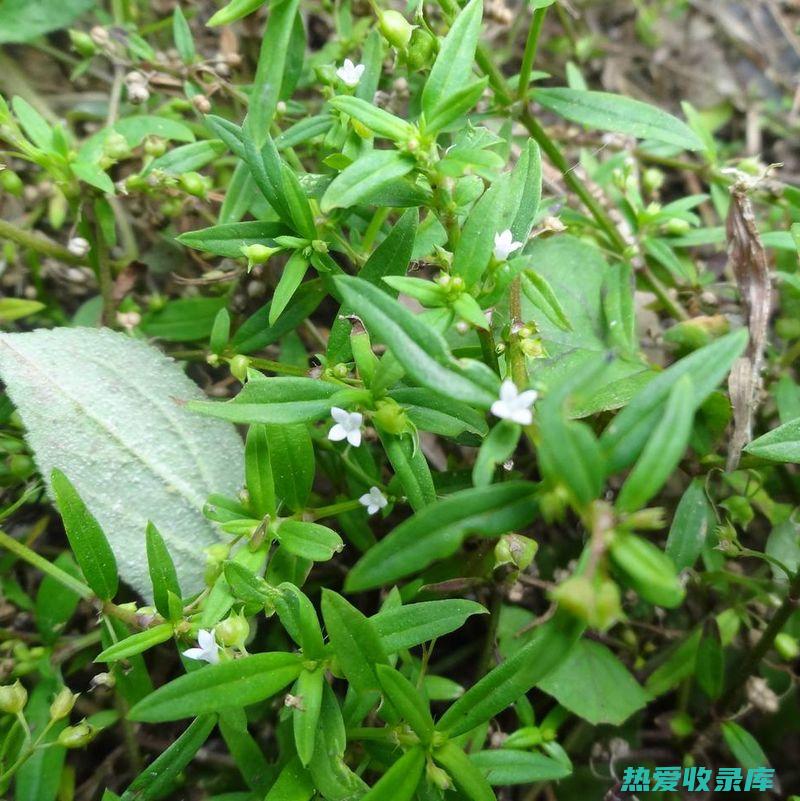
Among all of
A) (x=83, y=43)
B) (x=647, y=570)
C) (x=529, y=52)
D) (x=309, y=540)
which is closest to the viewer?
(x=647, y=570)

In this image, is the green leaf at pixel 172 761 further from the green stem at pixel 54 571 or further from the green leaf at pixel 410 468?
the green leaf at pixel 410 468

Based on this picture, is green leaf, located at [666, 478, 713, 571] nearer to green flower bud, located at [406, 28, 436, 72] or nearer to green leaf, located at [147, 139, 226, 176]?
green flower bud, located at [406, 28, 436, 72]

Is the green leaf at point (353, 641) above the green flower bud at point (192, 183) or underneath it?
underneath

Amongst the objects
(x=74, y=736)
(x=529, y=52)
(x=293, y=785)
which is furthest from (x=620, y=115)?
(x=74, y=736)

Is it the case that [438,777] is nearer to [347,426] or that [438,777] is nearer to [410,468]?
[410,468]

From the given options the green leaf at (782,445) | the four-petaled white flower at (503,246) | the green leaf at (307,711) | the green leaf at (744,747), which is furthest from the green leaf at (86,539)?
the green leaf at (744,747)

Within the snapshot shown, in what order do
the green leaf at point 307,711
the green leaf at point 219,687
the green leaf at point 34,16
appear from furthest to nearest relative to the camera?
A: the green leaf at point 34,16 → the green leaf at point 307,711 → the green leaf at point 219,687
